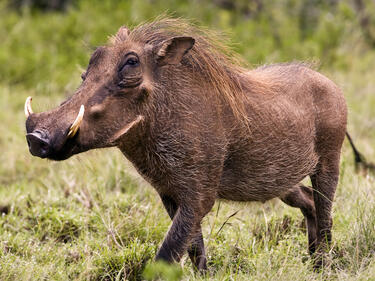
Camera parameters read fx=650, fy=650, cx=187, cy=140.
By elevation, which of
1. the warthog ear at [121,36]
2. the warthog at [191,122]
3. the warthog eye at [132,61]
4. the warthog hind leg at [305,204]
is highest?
the warthog ear at [121,36]

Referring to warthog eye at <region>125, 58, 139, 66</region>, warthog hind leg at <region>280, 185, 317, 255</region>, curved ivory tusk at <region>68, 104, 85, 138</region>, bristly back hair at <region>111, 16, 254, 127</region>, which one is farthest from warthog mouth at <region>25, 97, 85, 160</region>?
warthog hind leg at <region>280, 185, 317, 255</region>

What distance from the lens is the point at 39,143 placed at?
110 inches

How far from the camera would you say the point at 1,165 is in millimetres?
5867

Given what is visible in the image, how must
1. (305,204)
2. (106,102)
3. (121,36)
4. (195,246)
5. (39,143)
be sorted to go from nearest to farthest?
(39,143) → (106,102) → (121,36) → (195,246) → (305,204)

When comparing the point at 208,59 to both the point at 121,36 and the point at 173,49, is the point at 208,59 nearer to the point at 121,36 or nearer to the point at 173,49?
the point at 173,49

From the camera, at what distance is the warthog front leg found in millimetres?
3471

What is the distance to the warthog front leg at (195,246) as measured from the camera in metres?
3.47

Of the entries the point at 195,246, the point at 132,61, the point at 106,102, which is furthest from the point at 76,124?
the point at 195,246

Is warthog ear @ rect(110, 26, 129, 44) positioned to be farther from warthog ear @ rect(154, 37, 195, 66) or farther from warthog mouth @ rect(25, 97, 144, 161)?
warthog mouth @ rect(25, 97, 144, 161)

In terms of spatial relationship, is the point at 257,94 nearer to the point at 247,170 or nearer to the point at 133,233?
the point at 247,170

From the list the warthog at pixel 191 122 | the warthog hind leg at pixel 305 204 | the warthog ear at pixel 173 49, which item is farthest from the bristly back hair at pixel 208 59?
the warthog hind leg at pixel 305 204

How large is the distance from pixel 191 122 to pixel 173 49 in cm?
37

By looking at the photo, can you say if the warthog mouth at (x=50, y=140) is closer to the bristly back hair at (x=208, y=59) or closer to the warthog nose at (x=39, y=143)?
the warthog nose at (x=39, y=143)

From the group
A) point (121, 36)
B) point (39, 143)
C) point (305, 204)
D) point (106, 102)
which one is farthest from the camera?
point (305, 204)
